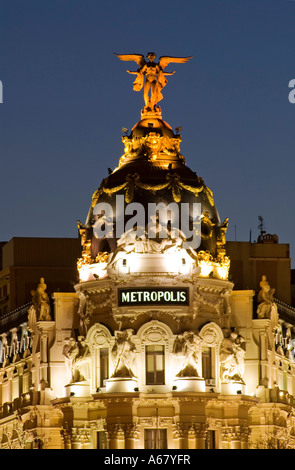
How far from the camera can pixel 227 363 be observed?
5384 inches

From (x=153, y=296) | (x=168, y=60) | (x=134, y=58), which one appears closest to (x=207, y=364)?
(x=153, y=296)

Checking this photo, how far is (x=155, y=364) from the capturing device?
443 feet

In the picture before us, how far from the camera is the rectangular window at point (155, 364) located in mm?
134750

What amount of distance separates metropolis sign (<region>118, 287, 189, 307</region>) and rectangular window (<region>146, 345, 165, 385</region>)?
3.04m

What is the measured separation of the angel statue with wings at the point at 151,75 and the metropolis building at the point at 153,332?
0.10m

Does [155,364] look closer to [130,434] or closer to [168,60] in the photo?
[130,434]

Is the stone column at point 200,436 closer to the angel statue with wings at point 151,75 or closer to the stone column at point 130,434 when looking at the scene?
the stone column at point 130,434

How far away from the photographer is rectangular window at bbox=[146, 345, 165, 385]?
134750mm

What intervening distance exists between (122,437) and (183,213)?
15.8m

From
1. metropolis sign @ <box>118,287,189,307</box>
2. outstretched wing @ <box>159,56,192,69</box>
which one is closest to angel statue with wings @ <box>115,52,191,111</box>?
outstretched wing @ <box>159,56,192,69</box>

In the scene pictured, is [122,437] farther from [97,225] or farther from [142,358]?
[97,225]

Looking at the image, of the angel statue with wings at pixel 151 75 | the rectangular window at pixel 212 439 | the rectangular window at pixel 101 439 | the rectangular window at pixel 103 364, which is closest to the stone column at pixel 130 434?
the rectangular window at pixel 101 439

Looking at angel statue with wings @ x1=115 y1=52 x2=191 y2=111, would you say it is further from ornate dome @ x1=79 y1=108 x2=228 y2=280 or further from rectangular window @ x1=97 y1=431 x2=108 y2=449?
rectangular window @ x1=97 y1=431 x2=108 y2=449
